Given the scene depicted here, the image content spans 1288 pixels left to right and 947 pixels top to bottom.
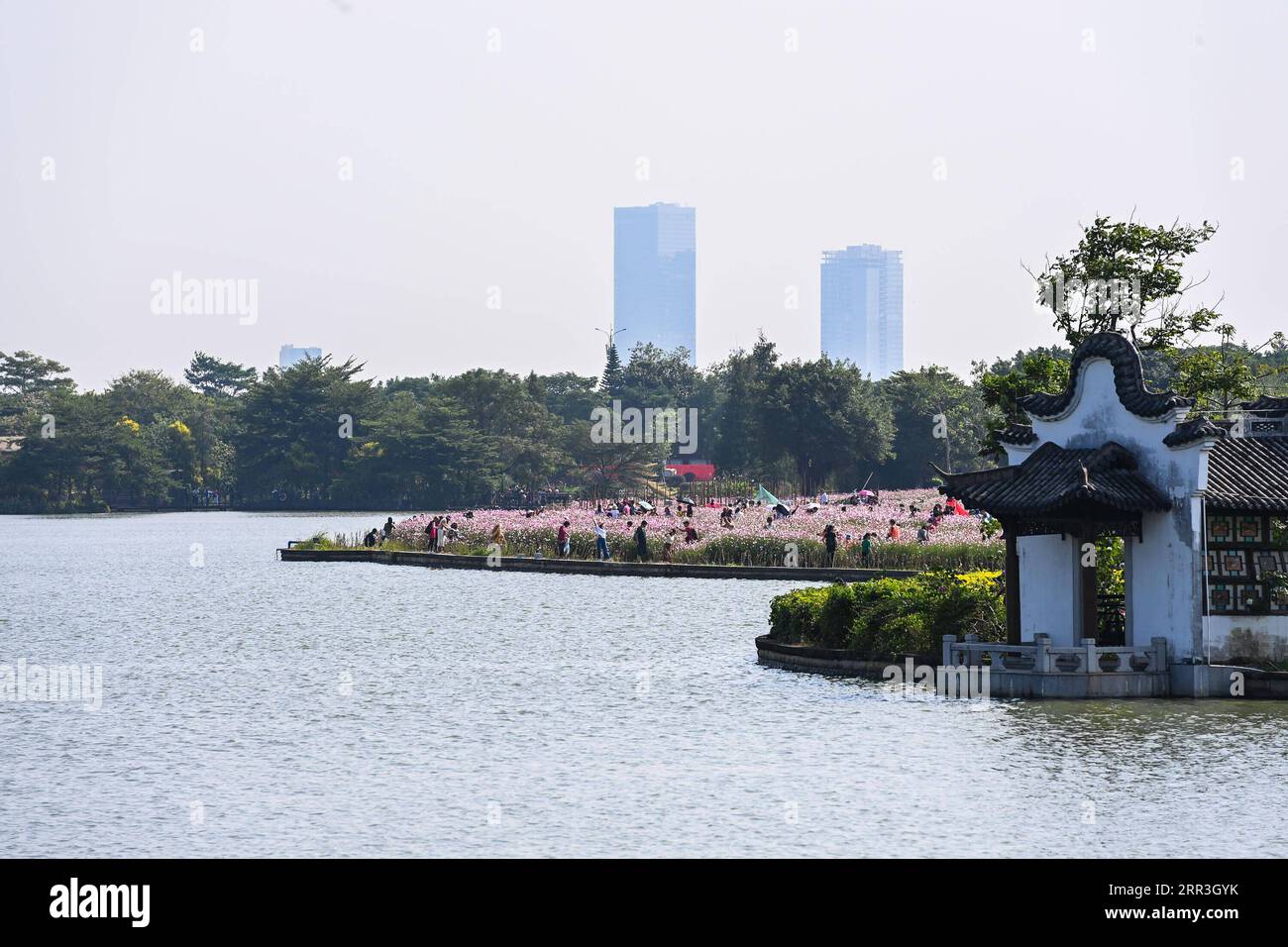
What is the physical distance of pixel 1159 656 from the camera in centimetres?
2898

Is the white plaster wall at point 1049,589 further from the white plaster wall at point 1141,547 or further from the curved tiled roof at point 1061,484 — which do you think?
the curved tiled roof at point 1061,484

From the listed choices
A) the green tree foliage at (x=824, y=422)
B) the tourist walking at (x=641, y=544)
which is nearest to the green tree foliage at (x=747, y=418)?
the green tree foliage at (x=824, y=422)

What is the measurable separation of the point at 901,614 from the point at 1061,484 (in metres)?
4.88

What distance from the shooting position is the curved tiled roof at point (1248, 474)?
28.5 meters

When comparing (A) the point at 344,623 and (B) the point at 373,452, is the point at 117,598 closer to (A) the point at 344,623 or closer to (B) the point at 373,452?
(A) the point at 344,623

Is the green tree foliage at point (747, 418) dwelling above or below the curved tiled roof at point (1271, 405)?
above

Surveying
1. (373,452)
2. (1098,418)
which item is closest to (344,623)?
(1098,418)

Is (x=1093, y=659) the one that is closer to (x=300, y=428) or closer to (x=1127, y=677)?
(x=1127, y=677)

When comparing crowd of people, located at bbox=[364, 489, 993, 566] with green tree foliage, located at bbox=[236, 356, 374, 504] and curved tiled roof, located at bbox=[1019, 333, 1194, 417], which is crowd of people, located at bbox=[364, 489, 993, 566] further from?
green tree foliage, located at bbox=[236, 356, 374, 504]

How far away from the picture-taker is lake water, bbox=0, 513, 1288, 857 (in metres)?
19.9

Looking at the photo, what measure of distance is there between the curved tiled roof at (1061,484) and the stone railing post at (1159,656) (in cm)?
222

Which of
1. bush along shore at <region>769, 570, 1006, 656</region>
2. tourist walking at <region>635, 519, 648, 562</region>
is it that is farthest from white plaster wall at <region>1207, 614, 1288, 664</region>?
tourist walking at <region>635, 519, 648, 562</region>

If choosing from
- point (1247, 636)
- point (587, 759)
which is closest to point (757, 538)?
point (1247, 636)
